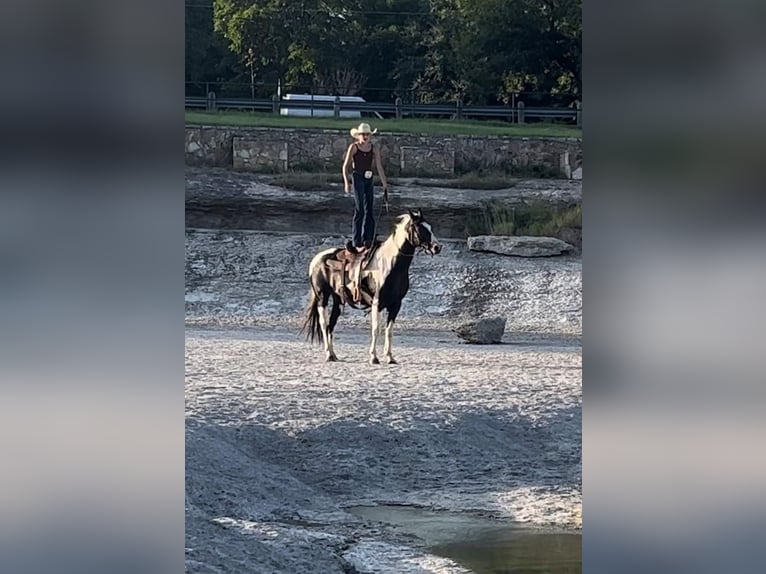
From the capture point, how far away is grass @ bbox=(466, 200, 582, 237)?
231 inches

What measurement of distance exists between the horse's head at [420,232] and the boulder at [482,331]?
0.36 metres

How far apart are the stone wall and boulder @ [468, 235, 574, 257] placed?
0.99 feet

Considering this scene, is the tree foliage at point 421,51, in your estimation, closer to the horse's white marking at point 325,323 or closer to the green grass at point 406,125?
the green grass at point 406,125

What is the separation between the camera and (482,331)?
588 centimetres

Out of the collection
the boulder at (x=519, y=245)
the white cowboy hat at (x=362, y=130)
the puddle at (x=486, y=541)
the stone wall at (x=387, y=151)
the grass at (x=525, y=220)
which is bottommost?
the puddle at (x=486, y=541)

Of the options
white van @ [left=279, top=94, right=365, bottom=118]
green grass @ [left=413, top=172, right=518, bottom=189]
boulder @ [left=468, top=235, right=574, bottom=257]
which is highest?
white van @ [left=279, top=94, right=365, bottom=118]

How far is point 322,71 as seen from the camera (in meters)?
5.76

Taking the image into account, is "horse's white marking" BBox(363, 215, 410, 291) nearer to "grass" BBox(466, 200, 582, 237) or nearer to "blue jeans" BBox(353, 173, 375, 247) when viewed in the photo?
"blue jeans" BBox(353, 173, 375, 247)

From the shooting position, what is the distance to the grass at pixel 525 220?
5.86m

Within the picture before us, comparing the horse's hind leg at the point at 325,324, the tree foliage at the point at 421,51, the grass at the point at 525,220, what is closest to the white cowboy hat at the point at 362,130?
the tree foliage at the point at 421,51
